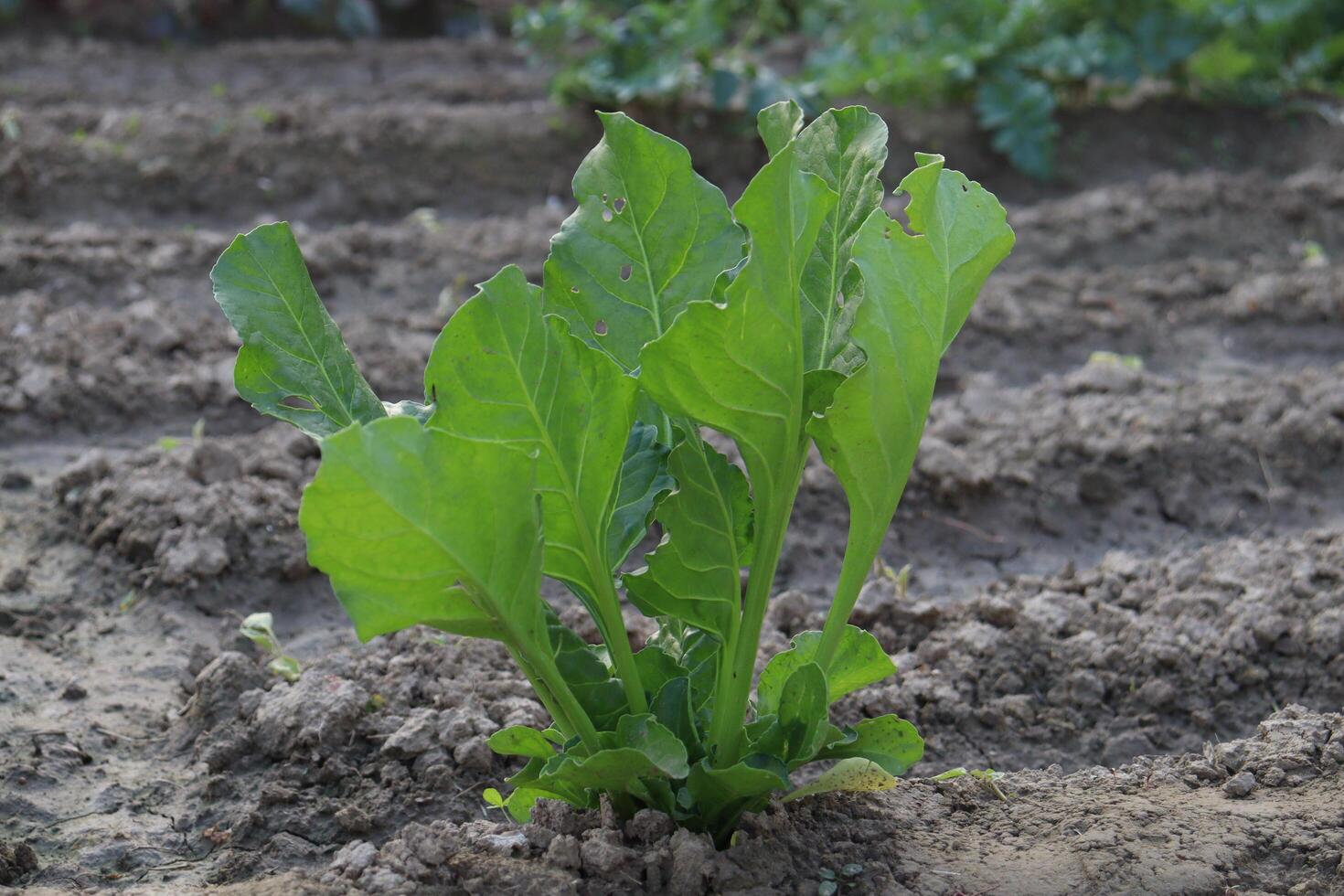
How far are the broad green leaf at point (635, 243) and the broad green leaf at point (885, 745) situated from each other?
56cm

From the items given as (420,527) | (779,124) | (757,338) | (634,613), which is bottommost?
(634,613)

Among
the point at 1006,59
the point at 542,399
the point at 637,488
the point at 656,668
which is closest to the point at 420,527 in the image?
the point at 542,399

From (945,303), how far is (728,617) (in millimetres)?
477

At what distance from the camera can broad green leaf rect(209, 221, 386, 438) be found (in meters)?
1.59

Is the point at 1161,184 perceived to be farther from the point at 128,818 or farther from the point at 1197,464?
the point at 128,818

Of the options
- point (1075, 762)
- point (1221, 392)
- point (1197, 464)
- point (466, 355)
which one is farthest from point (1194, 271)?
point (466, 355)

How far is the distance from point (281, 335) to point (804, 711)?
79cm

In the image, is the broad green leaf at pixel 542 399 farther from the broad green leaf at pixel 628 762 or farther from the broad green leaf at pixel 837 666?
the broad green leaf at pixel 837 666

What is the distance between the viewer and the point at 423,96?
6.59 metres

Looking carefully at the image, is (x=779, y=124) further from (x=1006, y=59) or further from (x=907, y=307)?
(x=1006, y=59)

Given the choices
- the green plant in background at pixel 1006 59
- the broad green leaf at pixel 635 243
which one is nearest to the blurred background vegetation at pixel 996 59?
the green plant in background at pixel 1006 59

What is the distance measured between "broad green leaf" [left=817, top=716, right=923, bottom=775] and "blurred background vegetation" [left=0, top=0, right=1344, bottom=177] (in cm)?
390

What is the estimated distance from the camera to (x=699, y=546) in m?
1.61

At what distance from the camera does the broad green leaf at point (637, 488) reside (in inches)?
64.9
